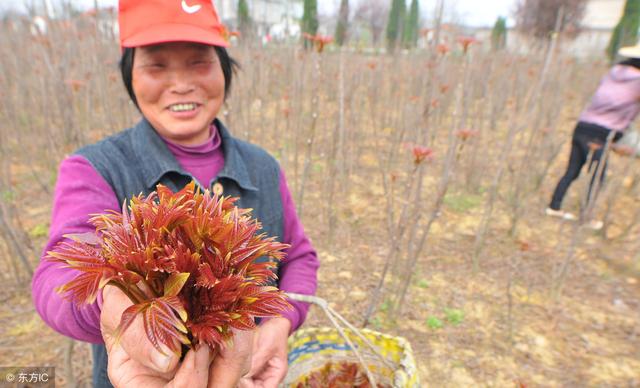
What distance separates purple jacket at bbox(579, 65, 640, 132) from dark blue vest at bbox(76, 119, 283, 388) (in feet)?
12.4

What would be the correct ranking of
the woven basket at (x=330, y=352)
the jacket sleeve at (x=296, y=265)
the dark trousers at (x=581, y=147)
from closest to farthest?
the jacket sleeve at (x=296, y=265) → the woven basket at (x=330, y=352) → the dark trousers at (x=581, y=147)

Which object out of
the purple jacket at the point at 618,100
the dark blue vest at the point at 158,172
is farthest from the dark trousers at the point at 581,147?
the dark blue vest at the point at 158,172

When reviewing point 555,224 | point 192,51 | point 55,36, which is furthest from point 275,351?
point 55,36

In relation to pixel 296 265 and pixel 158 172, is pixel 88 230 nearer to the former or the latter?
pixel 158 172

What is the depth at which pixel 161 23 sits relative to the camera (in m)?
1.00

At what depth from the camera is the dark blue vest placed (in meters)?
1.04

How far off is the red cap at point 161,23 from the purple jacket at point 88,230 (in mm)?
340

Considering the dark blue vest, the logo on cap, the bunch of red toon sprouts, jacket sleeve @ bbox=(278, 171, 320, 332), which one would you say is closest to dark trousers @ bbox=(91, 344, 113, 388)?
the dark blue vest

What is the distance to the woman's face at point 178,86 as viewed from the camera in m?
1.06

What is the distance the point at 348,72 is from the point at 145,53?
432 cm

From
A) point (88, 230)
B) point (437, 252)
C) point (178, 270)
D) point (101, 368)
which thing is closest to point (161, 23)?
point (88, 230)

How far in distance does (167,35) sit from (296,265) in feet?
2.77

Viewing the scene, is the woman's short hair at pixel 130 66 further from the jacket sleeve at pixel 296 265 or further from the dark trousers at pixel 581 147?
the dark trousers at pixel 581 147

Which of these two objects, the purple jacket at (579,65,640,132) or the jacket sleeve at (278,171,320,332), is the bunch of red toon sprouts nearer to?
the jacket sleeve at (278,171,320,332)
